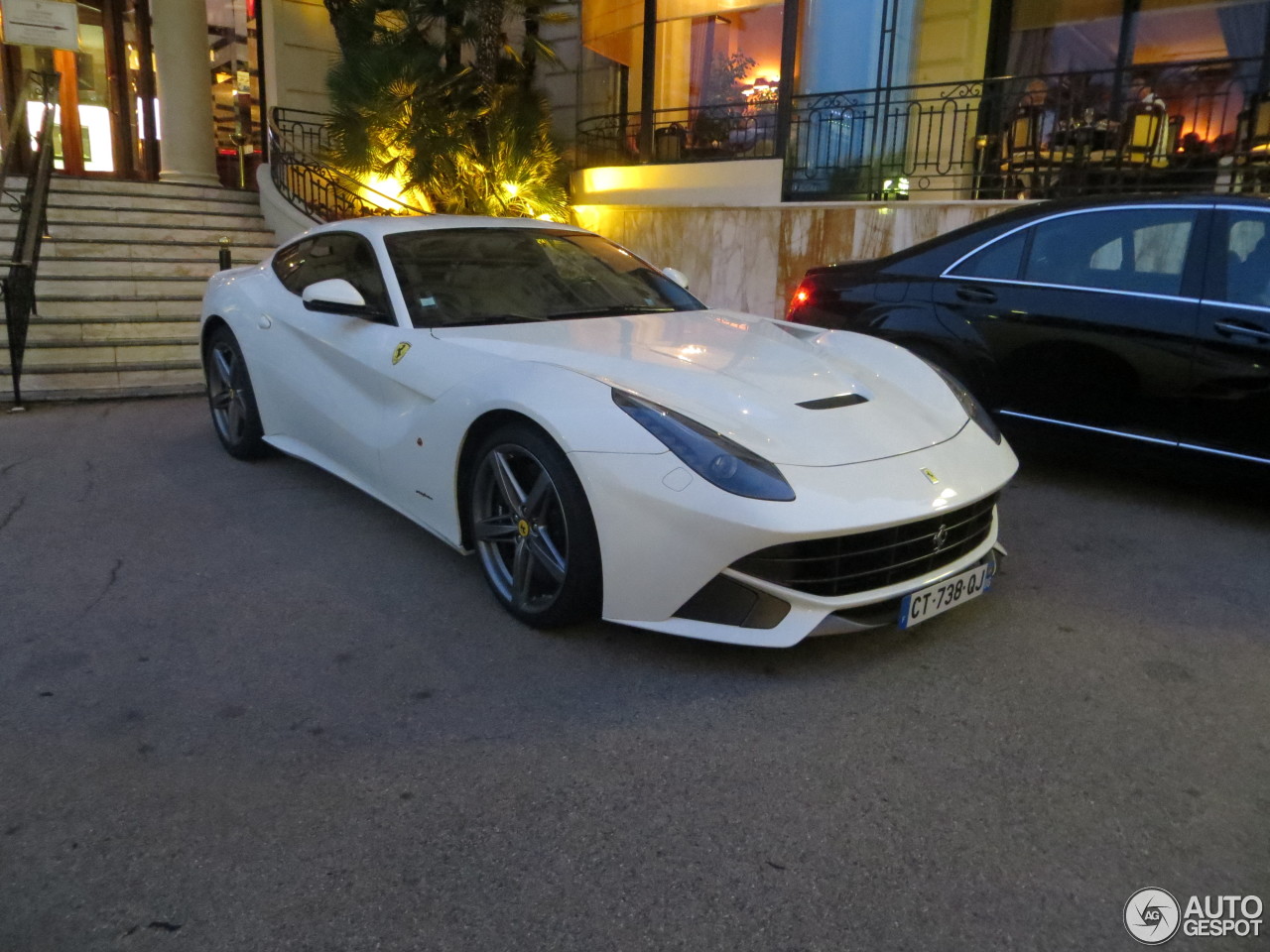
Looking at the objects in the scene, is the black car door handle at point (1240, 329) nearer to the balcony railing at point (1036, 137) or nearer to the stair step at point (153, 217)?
the balcony railing at point (1036, 137)

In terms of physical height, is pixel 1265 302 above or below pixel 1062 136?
below

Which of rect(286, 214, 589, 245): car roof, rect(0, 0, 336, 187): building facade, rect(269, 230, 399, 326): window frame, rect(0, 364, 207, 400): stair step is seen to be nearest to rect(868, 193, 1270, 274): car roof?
rect(286, 214, 589, 245): car roof

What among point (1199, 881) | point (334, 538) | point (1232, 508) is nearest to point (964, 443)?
point (1199, 881)

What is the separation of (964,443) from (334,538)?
2.61 metres

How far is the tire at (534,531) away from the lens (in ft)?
9.90

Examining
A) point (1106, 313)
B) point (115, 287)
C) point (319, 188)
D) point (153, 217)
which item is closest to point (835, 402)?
point (1106, 313)

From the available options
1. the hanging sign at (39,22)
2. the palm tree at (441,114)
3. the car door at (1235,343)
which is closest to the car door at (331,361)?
the car door at (1235,343)

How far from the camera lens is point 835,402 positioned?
10.7 ft

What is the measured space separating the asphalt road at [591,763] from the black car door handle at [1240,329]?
0.92 metres

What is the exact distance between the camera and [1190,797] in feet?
7.80

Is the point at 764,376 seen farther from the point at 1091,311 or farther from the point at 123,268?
the point at 123,268

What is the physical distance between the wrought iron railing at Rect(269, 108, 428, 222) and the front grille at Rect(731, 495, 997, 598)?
29.7 ft

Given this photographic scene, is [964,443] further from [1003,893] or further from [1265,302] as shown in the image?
[1265,302]

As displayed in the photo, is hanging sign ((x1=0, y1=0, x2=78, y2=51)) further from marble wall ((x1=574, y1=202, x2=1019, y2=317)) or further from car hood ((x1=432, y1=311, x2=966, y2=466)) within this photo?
car hood ((x1=432, y1=311, x2=966, y2=466))
